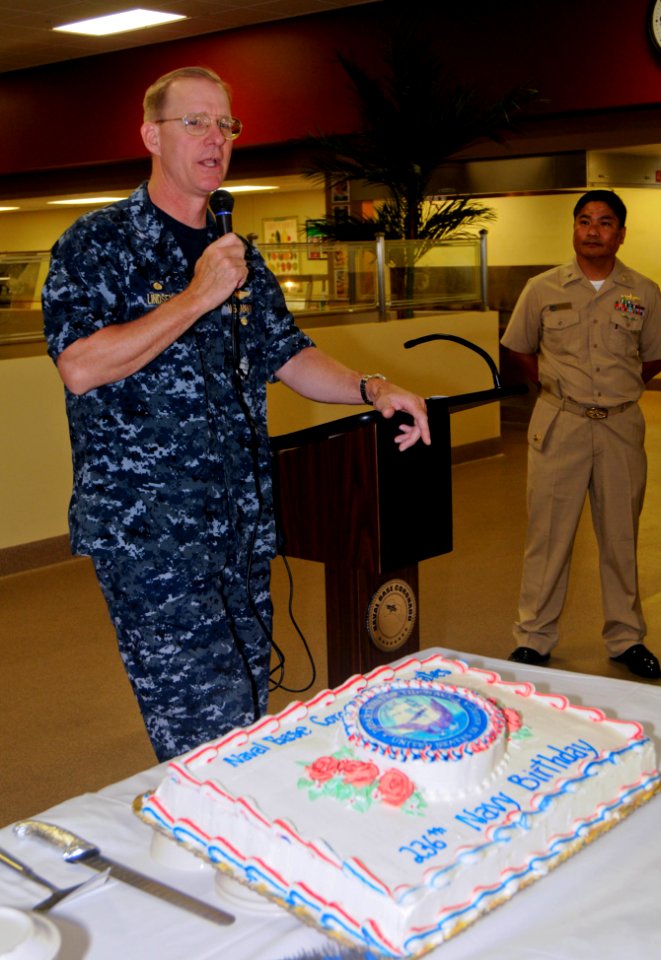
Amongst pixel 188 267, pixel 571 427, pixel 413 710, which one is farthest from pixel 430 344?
pixel 413 710

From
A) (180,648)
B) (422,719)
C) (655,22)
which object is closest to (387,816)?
(422,719)

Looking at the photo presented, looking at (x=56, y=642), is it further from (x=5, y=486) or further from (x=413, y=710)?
(x=413, y=710)

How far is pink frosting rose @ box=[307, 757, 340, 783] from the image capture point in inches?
44.0

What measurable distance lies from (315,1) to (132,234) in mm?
7398

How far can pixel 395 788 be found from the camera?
3.55ft

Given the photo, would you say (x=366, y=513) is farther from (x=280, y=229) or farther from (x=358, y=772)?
(x=280, y=229)

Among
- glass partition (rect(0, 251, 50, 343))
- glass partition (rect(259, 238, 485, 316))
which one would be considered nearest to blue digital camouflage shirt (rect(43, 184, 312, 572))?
glass partition (rect(0, 251, 50, 343))

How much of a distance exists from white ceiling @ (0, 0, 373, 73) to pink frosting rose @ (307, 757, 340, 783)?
8.16 m

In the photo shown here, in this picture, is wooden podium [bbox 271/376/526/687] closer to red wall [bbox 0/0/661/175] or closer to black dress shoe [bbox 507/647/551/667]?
black dress shoe [bbox 507/647/551/667]

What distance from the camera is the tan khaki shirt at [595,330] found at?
376cm

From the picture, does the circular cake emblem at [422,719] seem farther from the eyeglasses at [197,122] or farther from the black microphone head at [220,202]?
the eyeglasses at [197,122]

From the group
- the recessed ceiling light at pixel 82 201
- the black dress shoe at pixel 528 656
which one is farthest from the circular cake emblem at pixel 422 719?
the recessed ceiling light at pixel 82 201

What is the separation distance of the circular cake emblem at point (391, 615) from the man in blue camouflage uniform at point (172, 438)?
0.35 metres

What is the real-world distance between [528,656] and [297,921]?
9.51 feet
